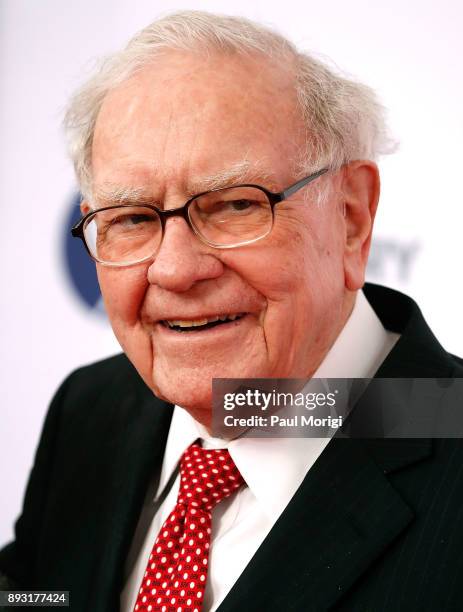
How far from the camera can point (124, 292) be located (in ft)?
4.73

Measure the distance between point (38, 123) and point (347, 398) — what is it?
5.83 ft

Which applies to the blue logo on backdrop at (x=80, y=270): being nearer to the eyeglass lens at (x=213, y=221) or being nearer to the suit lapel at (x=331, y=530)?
the eyeglass lens at (x=213, y=221)

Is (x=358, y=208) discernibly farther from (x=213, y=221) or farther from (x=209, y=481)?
(x=209, y=481)

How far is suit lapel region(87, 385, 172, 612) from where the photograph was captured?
154cm

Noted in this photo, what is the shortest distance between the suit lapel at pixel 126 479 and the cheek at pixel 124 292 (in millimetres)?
364

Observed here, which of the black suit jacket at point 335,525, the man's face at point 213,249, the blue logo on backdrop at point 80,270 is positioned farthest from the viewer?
the blue logo on backdrop at point 80,270

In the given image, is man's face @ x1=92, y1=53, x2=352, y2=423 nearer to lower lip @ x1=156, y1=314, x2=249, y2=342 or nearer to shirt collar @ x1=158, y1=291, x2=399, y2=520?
lower lip @ x1=156, y1=314, x2=249, y2=342

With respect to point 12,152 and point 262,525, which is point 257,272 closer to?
point 262,525

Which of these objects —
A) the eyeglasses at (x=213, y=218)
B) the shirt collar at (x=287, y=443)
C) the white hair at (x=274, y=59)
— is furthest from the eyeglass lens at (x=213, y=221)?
the shirt collar at (x=287, y=443)

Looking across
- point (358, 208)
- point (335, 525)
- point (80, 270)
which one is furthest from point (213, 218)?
point (80, 270)

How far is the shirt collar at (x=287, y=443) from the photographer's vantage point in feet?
4.70

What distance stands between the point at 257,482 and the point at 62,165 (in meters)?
1.66

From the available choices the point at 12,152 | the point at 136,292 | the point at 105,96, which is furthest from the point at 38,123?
the point at 136,292

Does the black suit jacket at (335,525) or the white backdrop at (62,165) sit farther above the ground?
the white backdrop at (62,165)
